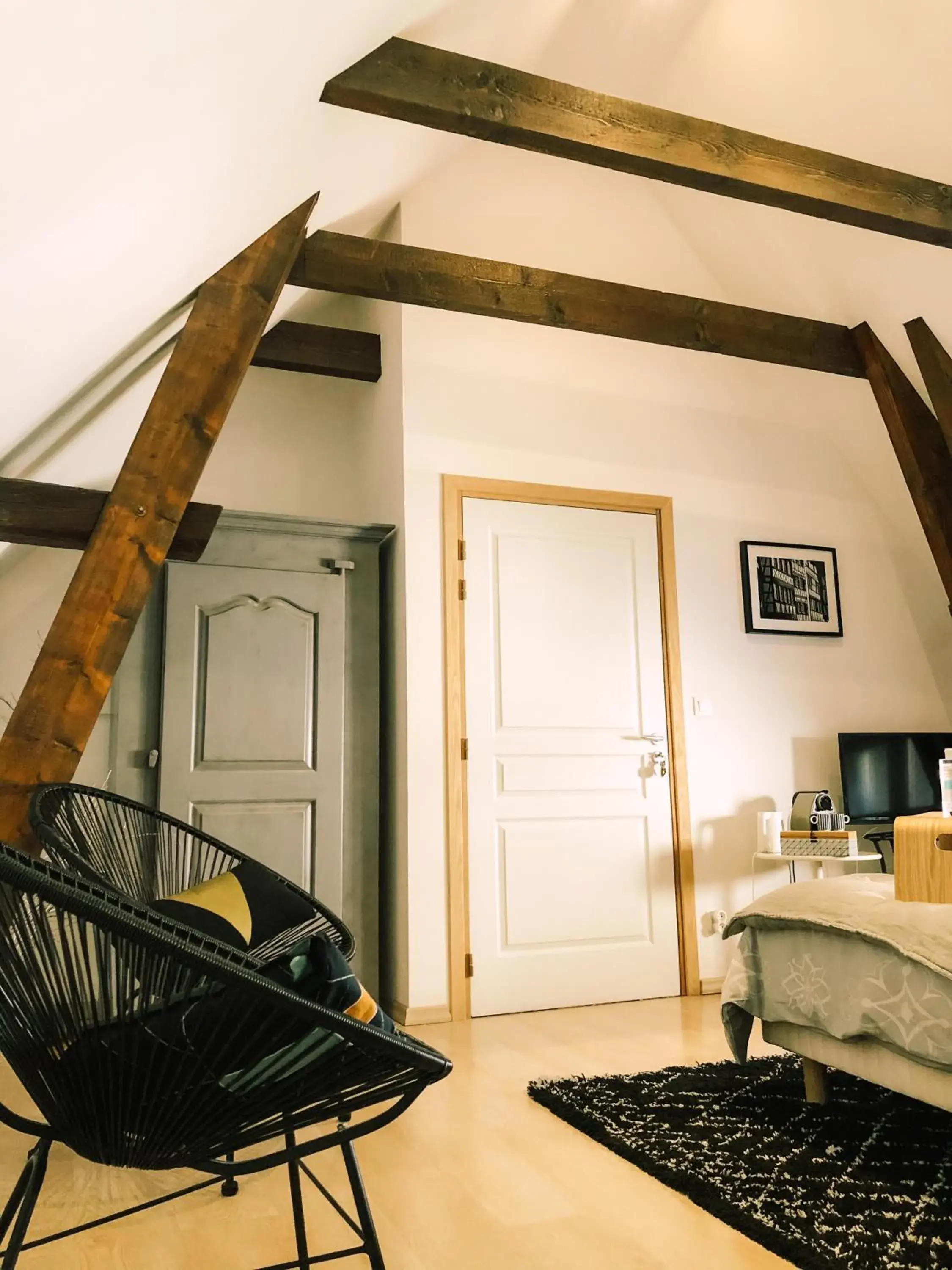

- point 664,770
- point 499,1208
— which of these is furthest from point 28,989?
point 664,770

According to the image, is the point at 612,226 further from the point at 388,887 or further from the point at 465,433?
the point at 388,887

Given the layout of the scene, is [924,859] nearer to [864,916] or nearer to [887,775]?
[864,916]

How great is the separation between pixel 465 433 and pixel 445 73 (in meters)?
1.69

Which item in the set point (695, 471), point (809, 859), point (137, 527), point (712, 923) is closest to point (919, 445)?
point (695, 471)

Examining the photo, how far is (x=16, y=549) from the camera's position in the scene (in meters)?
3.74

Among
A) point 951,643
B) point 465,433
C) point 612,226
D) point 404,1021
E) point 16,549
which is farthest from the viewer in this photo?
point 951,643

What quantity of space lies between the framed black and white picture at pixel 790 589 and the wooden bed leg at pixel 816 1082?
231 cm

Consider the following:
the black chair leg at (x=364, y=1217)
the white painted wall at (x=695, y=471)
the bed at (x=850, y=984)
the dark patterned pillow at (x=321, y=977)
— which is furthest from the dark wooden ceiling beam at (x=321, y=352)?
the black chair leg at (x=364, y=1217)

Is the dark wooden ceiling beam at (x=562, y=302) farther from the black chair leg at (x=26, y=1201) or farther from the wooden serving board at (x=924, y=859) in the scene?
the black chair leg at (x=26, y=1201)

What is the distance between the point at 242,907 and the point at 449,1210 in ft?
2.50

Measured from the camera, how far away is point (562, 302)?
369 cm

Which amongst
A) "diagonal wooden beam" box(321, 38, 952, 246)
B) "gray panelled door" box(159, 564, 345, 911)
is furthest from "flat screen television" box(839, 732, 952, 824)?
"gray panelled door" box(159, 564, 345, 911)

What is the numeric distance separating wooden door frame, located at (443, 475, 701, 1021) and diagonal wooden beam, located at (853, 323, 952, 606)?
1021mm

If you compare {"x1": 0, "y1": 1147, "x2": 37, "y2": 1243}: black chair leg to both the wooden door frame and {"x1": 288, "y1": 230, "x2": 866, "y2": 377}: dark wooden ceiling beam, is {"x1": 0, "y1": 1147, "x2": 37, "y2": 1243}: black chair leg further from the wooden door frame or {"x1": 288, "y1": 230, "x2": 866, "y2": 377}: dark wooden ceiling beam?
{"x1": 288, "y1": 230, "x2": 866, "y2": 377}: dark wooden ceiling beam
